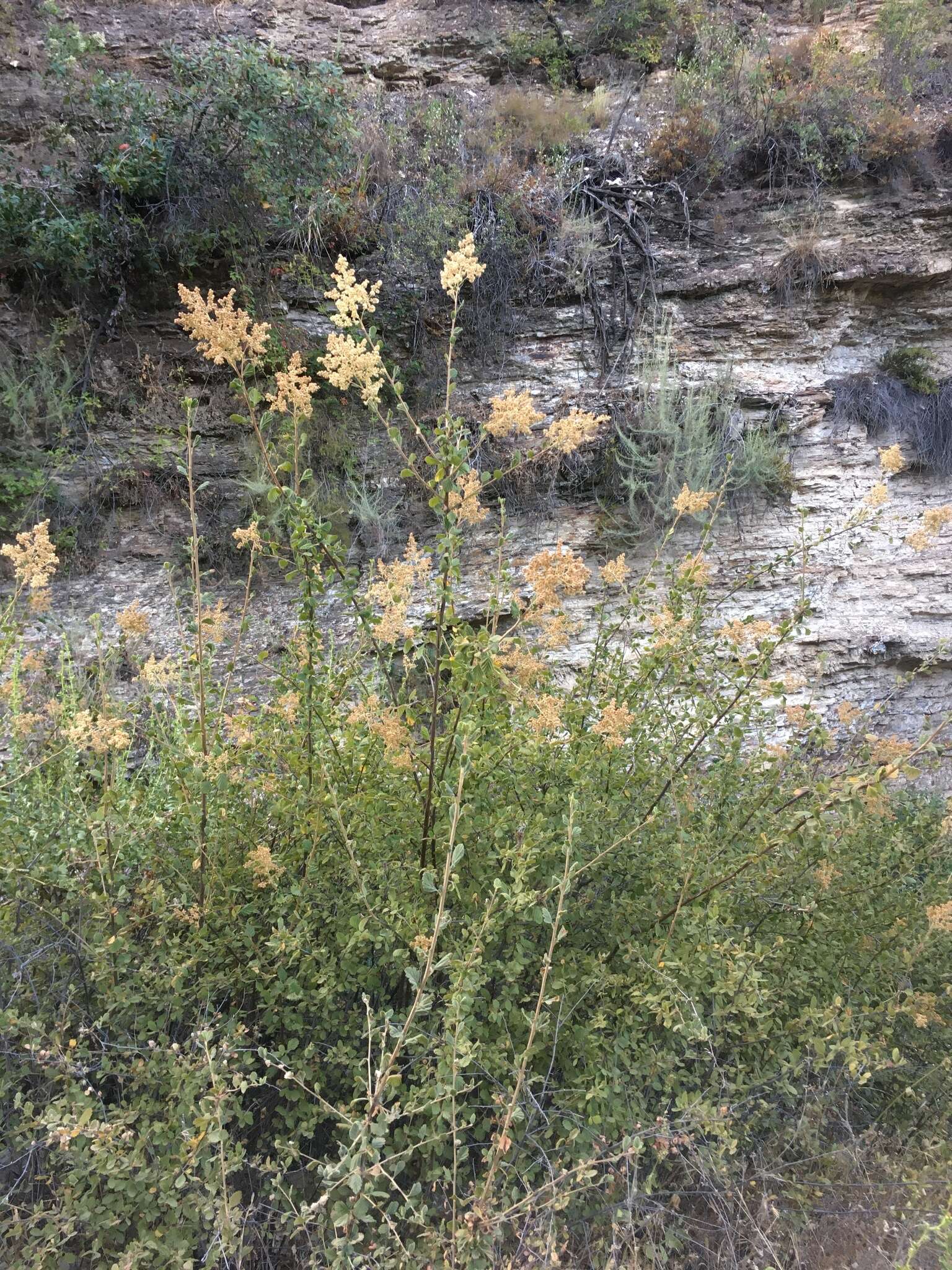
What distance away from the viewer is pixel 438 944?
186 centimetres

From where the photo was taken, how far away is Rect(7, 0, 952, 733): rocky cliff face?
17.5 feet

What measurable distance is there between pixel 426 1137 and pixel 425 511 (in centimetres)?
436

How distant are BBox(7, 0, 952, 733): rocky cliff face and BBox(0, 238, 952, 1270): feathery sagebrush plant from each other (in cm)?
280

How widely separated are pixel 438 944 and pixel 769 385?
535 centimetres

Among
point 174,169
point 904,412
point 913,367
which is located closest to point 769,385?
point 904,412

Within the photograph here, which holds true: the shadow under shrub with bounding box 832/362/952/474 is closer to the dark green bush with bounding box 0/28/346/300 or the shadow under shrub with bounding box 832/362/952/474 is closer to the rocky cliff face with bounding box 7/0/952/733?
the rocky cliff face with bounding box 7/0/952/733

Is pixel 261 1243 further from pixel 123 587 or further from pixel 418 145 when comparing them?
pixel 418 145

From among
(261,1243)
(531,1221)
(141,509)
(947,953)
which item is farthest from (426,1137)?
(141,509)

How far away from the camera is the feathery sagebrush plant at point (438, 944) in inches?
62.1

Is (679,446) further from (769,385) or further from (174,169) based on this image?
(174,169)

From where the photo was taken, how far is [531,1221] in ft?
5.44

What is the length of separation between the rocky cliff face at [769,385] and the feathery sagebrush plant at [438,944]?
280 centimetres

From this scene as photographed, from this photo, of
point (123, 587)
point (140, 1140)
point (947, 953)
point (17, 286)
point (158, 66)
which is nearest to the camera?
point (140, 1140)

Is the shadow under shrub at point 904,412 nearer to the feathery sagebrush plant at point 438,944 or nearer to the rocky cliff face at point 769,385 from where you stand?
the rocky cliff face at point 769,385
